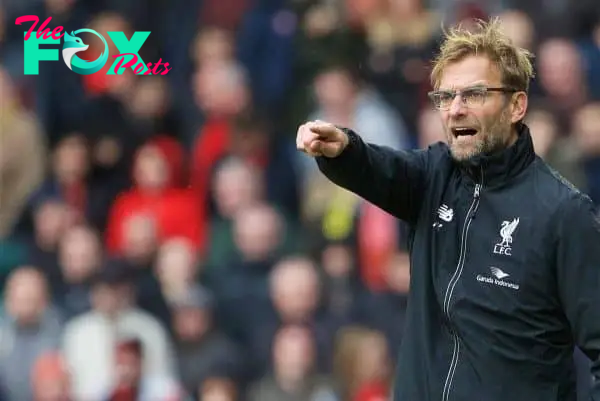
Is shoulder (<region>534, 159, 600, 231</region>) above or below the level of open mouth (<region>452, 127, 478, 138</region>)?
below

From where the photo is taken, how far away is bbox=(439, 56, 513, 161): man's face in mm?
3568

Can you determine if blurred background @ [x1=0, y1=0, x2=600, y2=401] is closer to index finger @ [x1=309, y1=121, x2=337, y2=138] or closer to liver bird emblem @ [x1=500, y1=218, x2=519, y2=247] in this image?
liver bird emblem @ [x1=500, y1=218, x2=519, y2=247]

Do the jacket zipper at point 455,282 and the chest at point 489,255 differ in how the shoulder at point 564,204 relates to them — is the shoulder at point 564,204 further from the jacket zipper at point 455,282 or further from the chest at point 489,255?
the jacket zipper at point 455,282

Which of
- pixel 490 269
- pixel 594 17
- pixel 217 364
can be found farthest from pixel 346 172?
pixel 594 17

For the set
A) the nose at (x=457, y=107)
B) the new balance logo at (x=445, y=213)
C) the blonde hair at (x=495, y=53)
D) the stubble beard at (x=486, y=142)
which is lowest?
the new balance logo at (x=445, y=213)

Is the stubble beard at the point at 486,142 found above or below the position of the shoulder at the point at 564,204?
above

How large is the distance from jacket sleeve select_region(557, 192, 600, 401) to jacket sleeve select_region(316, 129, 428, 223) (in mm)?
497

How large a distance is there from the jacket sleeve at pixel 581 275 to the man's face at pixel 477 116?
297mm

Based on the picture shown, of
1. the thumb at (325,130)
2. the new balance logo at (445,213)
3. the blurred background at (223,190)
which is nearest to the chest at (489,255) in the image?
the new balance logo at (445,213)

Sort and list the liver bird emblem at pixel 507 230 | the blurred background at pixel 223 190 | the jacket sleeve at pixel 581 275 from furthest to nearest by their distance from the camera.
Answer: the blurred background at pixel 223 190 < the liver bird emblem at pixel 507 230 < the jacket sleeve at pixel 581 275

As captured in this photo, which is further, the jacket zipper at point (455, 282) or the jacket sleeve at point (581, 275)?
the jacket zipper at point (455, 282)

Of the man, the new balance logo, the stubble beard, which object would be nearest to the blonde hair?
the man

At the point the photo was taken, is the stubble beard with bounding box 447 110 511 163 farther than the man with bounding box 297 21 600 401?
Yes

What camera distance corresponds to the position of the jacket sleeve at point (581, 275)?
340cm
